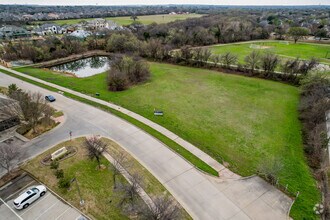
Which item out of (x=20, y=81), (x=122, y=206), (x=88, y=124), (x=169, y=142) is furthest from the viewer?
(x=20, y=81)

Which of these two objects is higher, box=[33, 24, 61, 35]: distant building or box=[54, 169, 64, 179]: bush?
box=[33, 24, 61, 35]: distant building

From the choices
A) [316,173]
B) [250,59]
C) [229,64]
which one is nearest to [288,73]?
[250,59]

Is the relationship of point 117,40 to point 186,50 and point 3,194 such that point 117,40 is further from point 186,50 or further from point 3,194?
point 3,194

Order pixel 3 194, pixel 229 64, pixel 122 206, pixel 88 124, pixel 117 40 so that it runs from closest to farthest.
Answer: pixel 122 206
pixel 3 194
pixel 88 124
pixel 229 64
pixel 117 40

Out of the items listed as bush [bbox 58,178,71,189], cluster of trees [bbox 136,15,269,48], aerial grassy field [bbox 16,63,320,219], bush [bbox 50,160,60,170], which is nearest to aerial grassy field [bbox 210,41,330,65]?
cluster of trees [bbox 136,15,269,48]

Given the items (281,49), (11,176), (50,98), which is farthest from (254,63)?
(11,176)

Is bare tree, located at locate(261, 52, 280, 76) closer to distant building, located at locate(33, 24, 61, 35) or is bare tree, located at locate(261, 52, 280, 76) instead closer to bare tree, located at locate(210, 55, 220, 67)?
bare tree, located at locate(210, 55, 220, 67)
